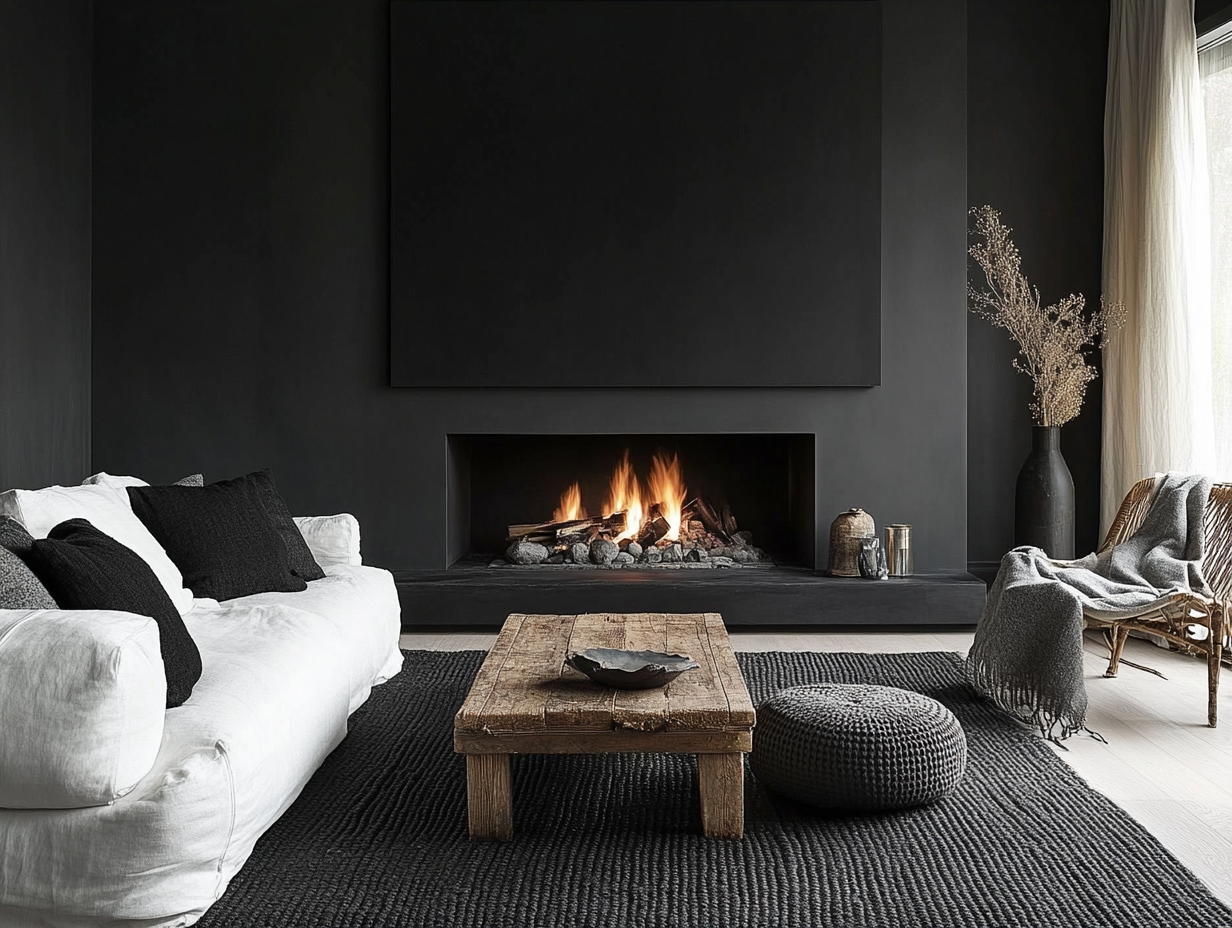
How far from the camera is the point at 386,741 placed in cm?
325

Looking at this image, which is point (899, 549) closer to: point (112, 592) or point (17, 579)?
point (112, 592)

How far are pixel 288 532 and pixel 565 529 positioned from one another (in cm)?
188

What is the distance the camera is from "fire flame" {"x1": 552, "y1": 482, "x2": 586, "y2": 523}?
559 centimetres

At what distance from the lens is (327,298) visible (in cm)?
502

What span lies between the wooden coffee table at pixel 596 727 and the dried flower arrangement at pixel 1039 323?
9.93 ft

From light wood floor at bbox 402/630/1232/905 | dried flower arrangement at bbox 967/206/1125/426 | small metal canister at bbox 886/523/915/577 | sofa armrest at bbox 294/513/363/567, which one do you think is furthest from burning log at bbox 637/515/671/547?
dried flower arrangement at bbox 967/206/1125/426

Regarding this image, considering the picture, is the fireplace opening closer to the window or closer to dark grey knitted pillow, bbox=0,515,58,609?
the window

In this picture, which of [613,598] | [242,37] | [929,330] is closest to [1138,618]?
[929,330]

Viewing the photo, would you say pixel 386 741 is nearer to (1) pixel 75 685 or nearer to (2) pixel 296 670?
(2) pixel 296 670

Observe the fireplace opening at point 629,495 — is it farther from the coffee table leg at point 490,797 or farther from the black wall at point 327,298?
the coffee table leg at point 490,797

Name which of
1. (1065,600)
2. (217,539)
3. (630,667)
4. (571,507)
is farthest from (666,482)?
(630,667)

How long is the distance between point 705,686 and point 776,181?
3.08 m

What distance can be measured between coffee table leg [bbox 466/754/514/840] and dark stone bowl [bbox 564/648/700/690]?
0.93 ft

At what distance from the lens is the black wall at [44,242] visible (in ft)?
14.3
